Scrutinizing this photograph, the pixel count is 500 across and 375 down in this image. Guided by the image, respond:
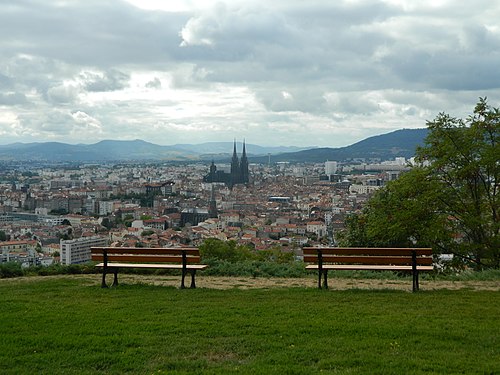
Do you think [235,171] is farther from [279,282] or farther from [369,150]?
[279,282]

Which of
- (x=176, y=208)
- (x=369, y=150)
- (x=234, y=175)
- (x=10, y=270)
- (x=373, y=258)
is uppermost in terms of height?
(x=369, y=150)

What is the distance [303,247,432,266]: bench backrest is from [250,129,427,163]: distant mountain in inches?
5545

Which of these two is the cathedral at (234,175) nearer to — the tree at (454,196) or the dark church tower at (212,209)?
the dark church tower at (212,209)

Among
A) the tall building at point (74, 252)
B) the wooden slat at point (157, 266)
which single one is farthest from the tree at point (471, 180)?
the tall building at point (74, 252)

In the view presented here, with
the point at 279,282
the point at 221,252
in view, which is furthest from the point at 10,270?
the point at 221,252

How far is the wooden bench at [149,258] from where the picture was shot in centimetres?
852

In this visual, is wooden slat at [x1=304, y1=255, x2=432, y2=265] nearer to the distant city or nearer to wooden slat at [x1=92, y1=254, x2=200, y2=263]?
wooden slat at [x1=92, y1=254, x2=200, y2=263]

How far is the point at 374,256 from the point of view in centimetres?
820

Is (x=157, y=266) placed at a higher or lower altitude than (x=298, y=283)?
higher

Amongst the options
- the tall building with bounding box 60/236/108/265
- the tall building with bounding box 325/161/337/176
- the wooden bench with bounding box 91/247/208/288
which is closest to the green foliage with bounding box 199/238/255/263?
the wooden bench with bounding box 91/247/208/288

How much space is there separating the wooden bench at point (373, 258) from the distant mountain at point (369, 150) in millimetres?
140834

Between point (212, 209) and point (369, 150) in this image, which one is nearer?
point (212, 209)

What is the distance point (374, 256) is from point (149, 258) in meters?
3.25

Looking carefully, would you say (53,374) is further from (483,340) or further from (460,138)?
(460,138)
